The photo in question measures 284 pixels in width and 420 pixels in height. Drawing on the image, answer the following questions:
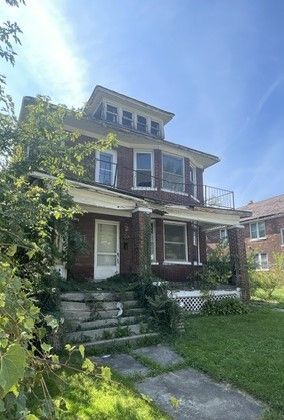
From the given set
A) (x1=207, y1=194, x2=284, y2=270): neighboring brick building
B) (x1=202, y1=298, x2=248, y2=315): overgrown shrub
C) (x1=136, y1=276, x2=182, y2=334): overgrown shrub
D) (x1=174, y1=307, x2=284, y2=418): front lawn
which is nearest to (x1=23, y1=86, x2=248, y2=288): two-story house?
(x1=136, y1=276, x2=182, y2=334): overgrown shrub

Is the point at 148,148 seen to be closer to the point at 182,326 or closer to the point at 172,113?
the point at 172,113

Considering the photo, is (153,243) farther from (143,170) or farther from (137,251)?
(137,251)

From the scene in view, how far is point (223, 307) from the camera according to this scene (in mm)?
13055

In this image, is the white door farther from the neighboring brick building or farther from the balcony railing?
the neighboring brick building

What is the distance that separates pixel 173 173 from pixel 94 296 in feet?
32.5

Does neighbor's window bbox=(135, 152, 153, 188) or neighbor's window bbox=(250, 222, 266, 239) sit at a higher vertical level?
neighbor's window bbox=(135, 152, 153, 188)

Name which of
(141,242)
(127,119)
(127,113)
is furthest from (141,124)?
(141,242)

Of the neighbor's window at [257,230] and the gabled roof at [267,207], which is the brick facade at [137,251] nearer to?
the gabled roof at [267,207]

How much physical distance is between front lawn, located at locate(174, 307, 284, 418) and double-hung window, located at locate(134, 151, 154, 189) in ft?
25.4

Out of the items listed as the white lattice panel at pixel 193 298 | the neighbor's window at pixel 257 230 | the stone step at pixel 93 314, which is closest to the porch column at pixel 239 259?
the white lattice panel at pixel 193 298

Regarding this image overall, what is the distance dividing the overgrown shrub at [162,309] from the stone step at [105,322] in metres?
0.66

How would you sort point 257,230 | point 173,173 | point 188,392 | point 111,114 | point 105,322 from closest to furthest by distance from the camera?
point 188,392 → point 105,322 → point 173,173 → point 111,114 → point 257,230

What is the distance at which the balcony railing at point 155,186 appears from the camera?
16375 millimetres

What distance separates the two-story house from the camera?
12.8 m
